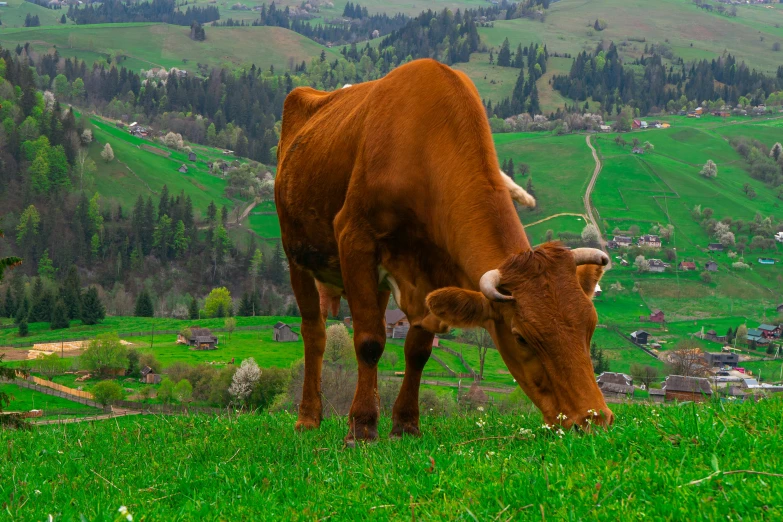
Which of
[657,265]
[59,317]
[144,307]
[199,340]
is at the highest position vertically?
[199,340]

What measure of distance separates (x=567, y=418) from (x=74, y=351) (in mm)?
131849

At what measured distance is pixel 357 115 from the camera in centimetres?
1024

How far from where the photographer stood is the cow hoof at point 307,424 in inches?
430

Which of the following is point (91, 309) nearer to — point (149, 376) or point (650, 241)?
point (149, 376)

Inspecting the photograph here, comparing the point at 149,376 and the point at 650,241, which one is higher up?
the point at 650,241

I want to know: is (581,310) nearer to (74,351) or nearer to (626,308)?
(74,351)

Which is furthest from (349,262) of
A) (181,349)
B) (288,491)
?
(181,349)

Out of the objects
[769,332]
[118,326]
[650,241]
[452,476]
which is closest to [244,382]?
[118,326]

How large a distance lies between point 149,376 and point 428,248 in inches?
4272

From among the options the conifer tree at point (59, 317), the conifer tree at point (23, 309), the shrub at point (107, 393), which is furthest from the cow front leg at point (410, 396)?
the conifer tree at point (23, 309)

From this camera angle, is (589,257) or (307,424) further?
(307,424)

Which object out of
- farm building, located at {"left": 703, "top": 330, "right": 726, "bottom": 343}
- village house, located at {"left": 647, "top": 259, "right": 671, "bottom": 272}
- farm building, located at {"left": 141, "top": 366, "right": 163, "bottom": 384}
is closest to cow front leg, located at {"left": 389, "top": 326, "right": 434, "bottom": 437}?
farm building, located at {"left": 141, "top": 366, "right": 163, "bottom": 384}

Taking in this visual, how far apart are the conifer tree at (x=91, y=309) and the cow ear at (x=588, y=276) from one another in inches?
5912

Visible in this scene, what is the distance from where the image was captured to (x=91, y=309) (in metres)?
149
